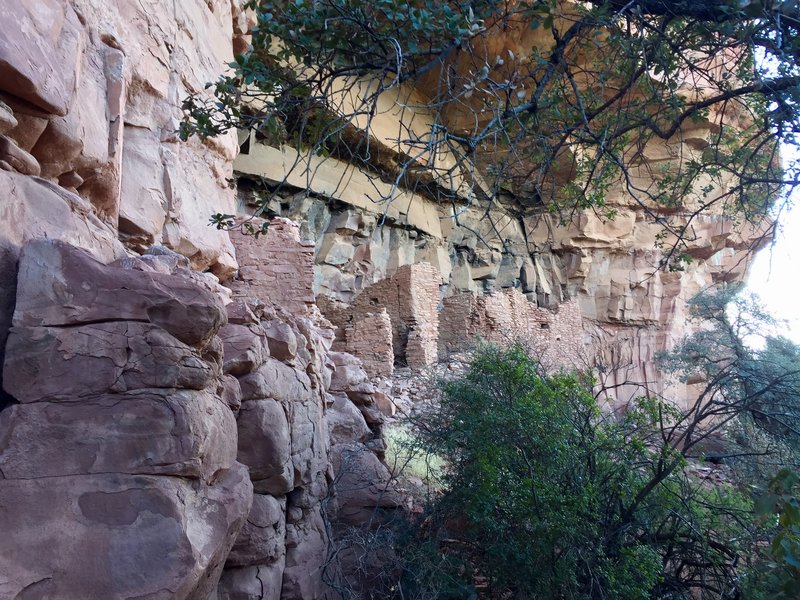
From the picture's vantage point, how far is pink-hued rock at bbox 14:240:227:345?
2676 mm

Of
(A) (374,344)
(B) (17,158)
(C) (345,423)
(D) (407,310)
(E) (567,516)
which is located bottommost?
(E) (567,516)

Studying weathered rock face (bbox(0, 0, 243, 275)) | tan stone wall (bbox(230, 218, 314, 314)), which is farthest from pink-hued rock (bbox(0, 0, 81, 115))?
tan stone wall (bbox(230, 218, 314, 314))

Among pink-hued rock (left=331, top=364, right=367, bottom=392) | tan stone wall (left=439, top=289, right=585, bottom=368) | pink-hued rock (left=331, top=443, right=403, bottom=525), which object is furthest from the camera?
tan stone wall (left=439, top=289, right=585, bottom=368)

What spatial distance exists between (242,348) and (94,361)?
1.44 metres

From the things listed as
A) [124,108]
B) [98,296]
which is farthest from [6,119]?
[124,108]

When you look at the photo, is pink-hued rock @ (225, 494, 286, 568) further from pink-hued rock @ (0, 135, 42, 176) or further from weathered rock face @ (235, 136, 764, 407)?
weathered rock face @ (235, 136, 764, 407)

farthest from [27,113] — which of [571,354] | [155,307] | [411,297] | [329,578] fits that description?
[571,354]

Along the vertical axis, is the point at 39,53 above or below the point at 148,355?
above

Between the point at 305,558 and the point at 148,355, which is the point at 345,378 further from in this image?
the point at 148,355

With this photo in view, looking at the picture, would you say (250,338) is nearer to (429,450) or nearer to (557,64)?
(557,64)

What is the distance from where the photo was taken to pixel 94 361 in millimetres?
2668

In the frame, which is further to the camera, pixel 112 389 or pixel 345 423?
pixel 345 423

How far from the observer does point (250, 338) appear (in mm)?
4199

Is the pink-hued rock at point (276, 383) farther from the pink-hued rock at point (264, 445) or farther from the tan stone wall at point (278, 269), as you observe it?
the tan stone wall at point (278, 269)
